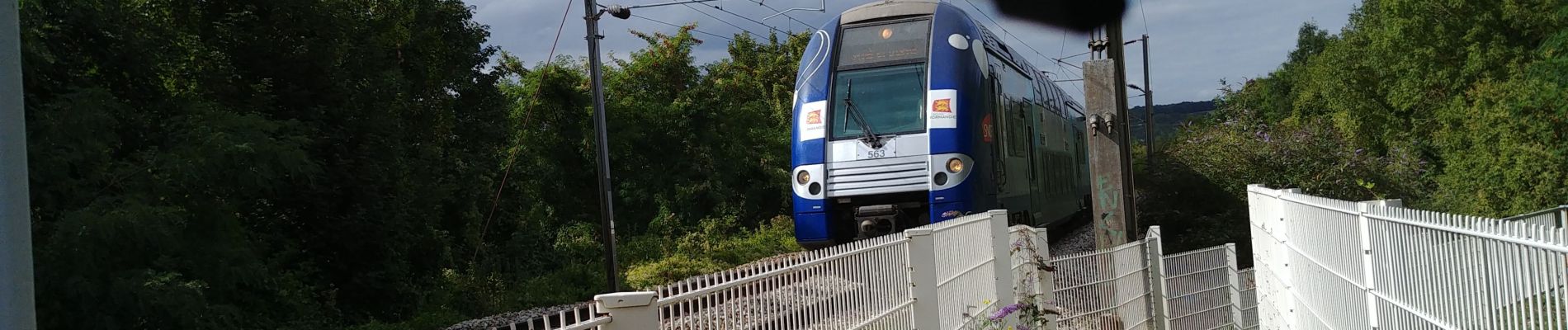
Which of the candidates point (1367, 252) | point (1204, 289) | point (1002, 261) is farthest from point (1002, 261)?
point (1204, 289)

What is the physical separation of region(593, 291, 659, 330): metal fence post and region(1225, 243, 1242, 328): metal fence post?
9.88 meters

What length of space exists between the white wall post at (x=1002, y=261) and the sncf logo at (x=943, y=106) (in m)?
4.67

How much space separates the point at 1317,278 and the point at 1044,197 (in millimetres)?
11242

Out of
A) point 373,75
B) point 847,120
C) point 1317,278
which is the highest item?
point 373,75

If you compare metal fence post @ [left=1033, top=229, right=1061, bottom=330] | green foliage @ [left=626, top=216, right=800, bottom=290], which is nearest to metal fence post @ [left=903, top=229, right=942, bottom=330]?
metal fence post @ [left=1033, top=229, right=1061, bottom=330]

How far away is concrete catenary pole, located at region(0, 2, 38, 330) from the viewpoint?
17.7ft

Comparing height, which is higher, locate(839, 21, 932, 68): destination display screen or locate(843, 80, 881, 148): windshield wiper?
locate(839, 21, 932, 68): destination display screen

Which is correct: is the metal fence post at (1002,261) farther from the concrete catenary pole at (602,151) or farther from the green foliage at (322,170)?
the concrete catenary pole at (602,151)

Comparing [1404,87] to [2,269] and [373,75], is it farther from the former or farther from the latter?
[2,269]

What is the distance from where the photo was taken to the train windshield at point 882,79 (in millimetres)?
14086

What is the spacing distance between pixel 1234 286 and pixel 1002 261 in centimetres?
458

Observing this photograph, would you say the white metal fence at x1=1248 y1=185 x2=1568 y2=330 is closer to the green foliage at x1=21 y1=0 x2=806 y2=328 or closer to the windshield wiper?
the windshield wiper

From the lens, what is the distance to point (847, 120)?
14.3 metres

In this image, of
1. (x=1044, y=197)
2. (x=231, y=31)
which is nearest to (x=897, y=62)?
(x=1044, y=197)
